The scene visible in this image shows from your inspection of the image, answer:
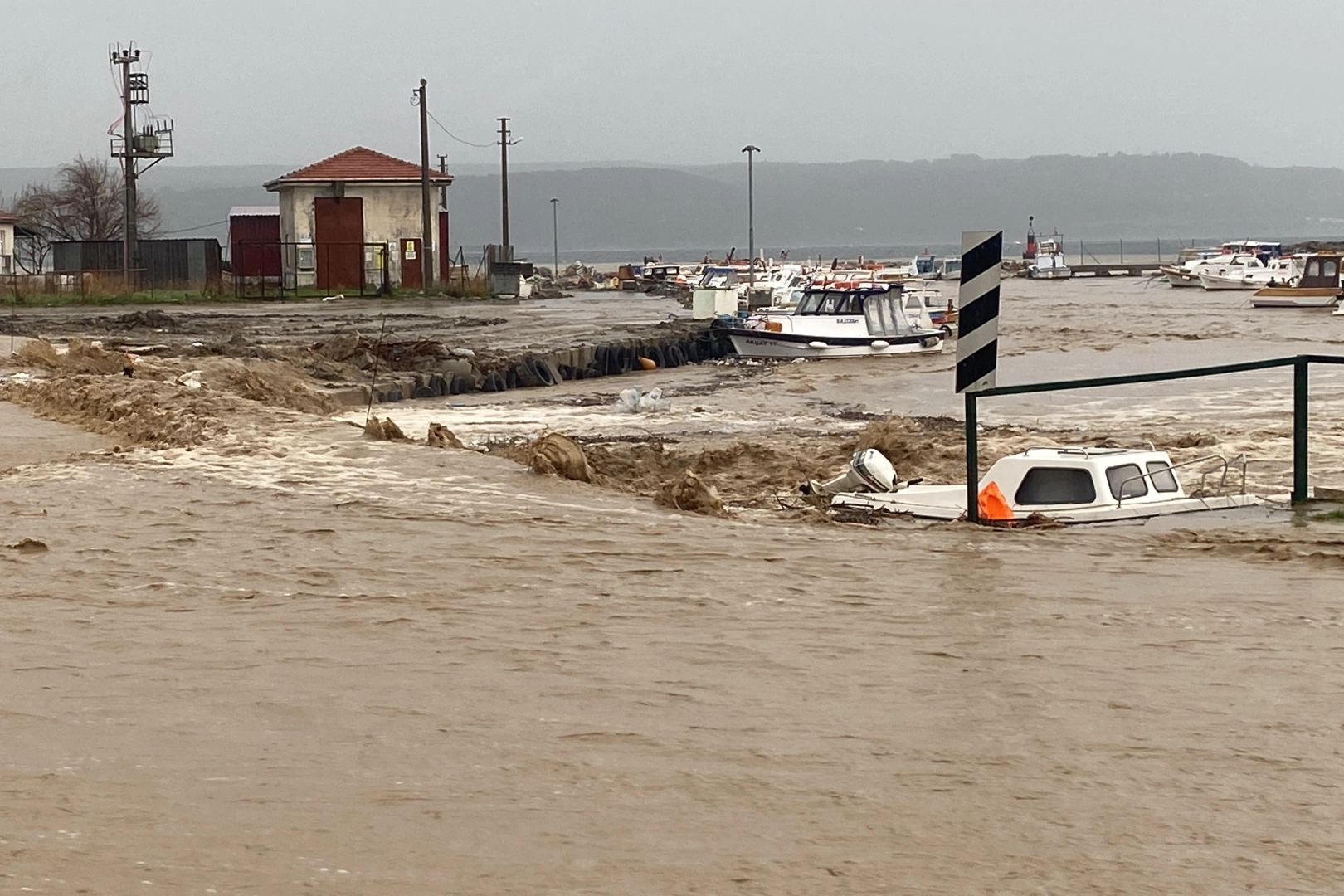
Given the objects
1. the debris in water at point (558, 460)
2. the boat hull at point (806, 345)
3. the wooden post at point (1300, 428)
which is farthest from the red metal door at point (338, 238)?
the wooden post at point (1300, 428)

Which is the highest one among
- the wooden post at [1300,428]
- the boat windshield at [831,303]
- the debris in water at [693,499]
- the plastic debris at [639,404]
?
the boat windshield at [831,303]

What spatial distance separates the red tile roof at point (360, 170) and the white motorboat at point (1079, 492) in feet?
166

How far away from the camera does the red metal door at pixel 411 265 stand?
2405 inches

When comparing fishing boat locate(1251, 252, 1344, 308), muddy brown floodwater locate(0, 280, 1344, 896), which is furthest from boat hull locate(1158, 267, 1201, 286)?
muddy brown floodwater locate(0, 280, 1344, 896)

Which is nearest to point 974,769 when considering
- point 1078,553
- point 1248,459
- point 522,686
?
point 522,686

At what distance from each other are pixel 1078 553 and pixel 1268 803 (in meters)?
4.64

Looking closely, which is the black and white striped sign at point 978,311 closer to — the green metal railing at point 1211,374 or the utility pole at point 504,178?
the green metal railing at point 1211,374

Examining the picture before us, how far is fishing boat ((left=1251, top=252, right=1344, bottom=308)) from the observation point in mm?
63406

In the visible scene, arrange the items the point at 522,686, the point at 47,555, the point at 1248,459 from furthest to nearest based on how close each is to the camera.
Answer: the point at 1248,459
the point at 47,555
the point at 522,686

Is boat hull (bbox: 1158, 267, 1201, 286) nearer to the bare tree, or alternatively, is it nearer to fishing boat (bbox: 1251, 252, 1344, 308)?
fishing boat (bbox: 1251, 252, 1344, 308)

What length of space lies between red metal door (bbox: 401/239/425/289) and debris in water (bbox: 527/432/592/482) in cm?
4799

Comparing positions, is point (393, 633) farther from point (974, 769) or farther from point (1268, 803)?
point (1268, 803)

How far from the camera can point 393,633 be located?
7.86m

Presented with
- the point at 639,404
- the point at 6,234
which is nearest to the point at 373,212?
the point at 6,234
